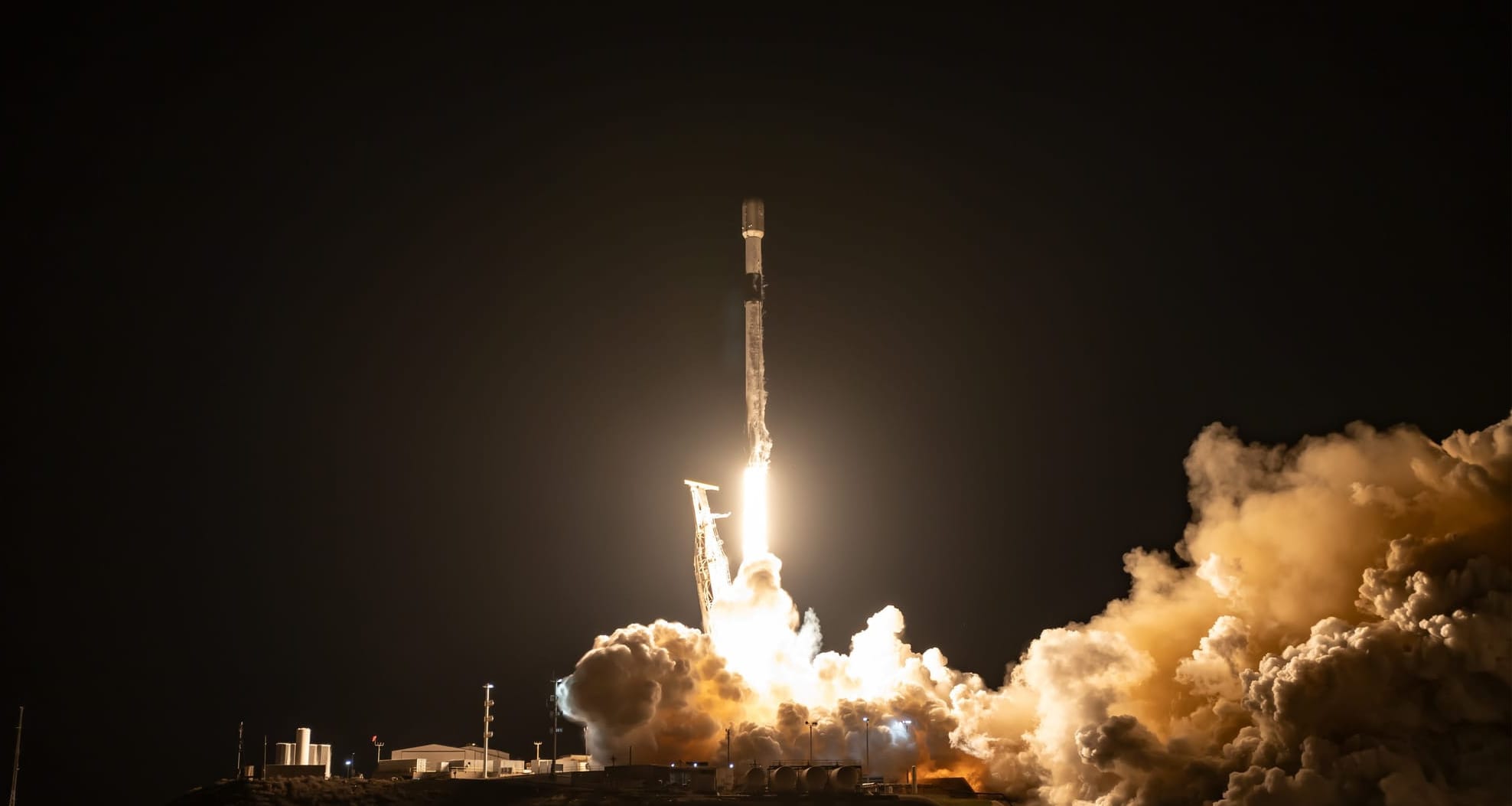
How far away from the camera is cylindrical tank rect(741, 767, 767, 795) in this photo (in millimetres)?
71250

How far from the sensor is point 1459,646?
50.2 m

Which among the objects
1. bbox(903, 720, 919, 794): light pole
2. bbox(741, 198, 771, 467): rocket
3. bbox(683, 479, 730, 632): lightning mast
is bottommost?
bbox(903, 720, 919, 794): light pole

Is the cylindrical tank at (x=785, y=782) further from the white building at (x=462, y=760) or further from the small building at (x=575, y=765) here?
the white building at (x=462, y=760)

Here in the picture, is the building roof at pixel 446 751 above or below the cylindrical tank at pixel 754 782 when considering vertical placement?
above

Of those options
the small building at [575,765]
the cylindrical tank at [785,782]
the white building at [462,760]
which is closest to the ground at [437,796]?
the cylindrical tank at [785,782]

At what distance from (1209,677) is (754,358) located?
29.6m

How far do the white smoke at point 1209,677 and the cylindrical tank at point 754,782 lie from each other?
1.07 meters

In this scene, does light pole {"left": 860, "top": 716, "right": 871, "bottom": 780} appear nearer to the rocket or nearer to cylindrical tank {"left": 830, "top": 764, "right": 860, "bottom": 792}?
cylindrical tank {"left": 830, "top": 764, "right": 860, "bottom": 792}

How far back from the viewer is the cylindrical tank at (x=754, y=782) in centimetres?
7125

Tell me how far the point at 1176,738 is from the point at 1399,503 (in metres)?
11.3

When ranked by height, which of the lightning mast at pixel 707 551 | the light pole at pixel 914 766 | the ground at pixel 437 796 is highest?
the lightning mast at pixel 707 551

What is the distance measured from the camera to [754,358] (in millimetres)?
81750

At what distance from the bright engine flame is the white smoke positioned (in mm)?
2967

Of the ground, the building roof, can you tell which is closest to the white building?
the building roof
